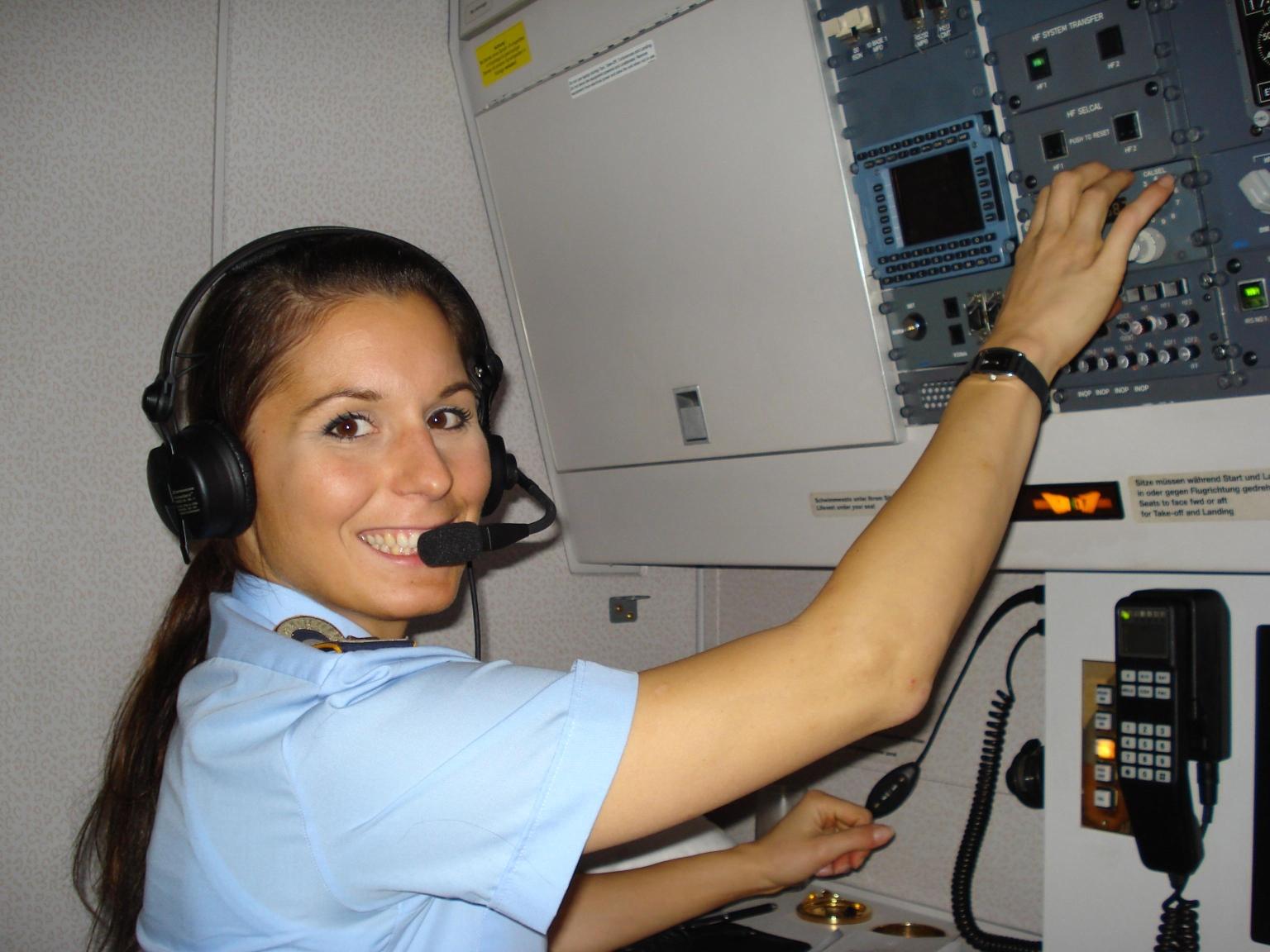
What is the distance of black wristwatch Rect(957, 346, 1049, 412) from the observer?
777 mm

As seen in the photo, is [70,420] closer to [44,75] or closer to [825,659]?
[44,75]

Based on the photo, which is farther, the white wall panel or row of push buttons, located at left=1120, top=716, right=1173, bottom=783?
the white wall panel

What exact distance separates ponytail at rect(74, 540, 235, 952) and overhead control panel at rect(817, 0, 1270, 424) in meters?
0.73

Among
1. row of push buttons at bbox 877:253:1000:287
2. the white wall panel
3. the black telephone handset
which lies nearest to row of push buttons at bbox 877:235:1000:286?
row of push buttons at bbox 877:253:1000:287

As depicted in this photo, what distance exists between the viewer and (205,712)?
78 centimetres

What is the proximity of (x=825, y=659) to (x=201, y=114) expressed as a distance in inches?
37.8

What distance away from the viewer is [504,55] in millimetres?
1325

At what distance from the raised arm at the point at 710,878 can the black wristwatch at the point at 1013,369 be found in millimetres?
688

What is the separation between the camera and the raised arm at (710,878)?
3.69 ft

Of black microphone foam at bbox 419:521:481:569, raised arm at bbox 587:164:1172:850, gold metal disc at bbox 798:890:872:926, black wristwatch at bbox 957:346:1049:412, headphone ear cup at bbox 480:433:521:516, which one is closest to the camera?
raised arm at bbox 587:164:1172:850

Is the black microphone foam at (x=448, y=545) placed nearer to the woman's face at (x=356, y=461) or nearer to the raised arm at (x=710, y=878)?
the woman's face at (x=356, y=461)

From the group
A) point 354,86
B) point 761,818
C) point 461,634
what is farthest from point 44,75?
point 761,818

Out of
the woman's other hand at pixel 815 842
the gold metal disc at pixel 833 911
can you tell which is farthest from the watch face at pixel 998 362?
the gold metal disc at pixel 833 911

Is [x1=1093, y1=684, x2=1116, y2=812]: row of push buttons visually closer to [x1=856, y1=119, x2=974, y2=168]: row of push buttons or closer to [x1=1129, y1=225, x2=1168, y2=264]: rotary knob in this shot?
[x1=1129, y1=225, x2=1168, y2=264]: rotary knob
